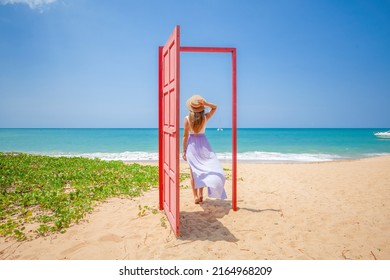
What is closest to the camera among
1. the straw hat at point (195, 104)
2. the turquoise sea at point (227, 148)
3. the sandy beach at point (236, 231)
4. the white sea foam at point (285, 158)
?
the sandy beach at point (236, 231)

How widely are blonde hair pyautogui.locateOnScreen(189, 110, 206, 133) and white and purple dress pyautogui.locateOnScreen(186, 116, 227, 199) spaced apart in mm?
130

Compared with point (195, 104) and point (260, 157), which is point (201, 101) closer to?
point (195, 104)

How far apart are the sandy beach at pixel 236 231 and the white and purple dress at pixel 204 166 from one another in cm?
62


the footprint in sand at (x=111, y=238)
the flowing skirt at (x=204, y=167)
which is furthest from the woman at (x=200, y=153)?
the footprint in sand at (x=111, y=238)

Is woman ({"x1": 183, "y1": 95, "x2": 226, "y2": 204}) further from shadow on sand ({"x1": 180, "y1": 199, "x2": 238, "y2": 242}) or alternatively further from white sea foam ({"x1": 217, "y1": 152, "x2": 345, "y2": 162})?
white sea foam ({"x1": 217, "y1": 152, "x2": 345, "y2": 162})

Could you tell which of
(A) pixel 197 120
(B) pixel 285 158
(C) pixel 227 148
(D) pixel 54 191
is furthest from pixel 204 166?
(C) pixel 227 148

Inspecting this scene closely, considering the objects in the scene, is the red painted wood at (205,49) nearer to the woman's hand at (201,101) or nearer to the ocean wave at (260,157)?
the woman's hand at (201,101)

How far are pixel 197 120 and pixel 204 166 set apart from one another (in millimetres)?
899

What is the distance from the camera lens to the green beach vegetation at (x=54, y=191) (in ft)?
15.2

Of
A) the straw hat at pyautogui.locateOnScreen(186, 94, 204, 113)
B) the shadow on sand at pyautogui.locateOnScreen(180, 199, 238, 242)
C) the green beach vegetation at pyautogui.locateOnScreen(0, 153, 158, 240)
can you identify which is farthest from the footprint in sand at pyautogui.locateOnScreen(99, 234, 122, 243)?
the straw hat at pyautogui.locateOnScreen(186, 94, 204, 113)

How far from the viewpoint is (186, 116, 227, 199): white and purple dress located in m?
4.90
